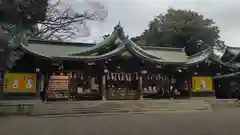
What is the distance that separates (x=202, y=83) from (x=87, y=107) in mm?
10883

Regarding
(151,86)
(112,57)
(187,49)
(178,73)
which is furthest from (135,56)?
(187,49)

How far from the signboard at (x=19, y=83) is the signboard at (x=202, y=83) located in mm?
12678

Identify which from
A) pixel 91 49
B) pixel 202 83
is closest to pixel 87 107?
pixel 91 49

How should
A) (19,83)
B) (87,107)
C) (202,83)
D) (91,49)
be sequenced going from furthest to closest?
(202,83), (91,49), (19,83), (87,107)

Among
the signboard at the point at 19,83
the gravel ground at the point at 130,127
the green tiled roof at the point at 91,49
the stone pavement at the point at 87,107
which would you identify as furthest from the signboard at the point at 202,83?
the signboard at the point at 19,83

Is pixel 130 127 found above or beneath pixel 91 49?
beneath

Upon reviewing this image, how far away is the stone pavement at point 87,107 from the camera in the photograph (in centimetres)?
1510

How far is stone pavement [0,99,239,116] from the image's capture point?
15.1 m

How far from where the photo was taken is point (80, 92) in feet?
65.2

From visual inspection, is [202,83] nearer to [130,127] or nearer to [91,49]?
[91,49]

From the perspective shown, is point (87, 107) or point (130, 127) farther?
point (87, 107)

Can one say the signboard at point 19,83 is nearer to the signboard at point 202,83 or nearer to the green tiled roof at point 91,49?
the green tiled roof at point 91,49

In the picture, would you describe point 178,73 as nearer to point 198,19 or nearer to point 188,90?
point 188,90

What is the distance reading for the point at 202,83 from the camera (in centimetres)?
2233
